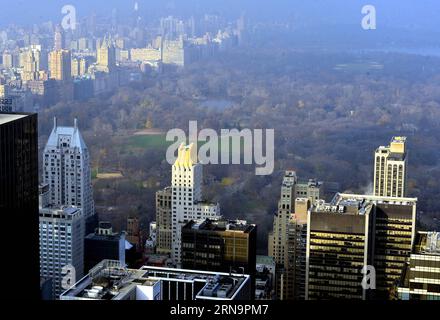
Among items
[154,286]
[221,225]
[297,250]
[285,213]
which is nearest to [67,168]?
[221,225]

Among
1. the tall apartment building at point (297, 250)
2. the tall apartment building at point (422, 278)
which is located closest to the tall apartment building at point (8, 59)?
the tall apartment building at point (297, 250)

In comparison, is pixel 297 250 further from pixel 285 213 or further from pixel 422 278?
pixel 422 278

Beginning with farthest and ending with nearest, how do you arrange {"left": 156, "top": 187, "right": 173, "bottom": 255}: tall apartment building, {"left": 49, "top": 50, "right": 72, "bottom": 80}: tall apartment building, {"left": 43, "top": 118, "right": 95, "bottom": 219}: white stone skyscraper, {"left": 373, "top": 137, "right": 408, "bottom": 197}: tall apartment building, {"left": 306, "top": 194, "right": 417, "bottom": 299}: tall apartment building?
{"left": 49, "top": 50, "right": 72, "bottom": 80}: tall apartment building < {"left": 43, "top": 118, "right": 95, "bottom": 219}: white stone skyscraper < {"left": 373, "top": 137, "right": 408, "bottom": 197}: tall apartment building < {"left": 156, "top": 187, "right": 173, "bottom": 255}: tall apartment building < {"left": 306, "top": 194, "right": 417, "bottom": 299}: tall apartment building

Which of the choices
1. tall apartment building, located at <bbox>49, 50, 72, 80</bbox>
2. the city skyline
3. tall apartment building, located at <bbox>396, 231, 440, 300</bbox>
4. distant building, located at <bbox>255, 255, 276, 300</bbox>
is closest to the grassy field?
the city skyline

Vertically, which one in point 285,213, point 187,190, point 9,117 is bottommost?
point 285,213

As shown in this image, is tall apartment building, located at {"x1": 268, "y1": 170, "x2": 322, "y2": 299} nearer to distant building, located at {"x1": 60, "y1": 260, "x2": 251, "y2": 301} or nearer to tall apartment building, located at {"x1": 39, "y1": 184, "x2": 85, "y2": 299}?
tall apartment building, located at {"x1": 39, "y1": 184, "x2": 85, "y2": 299}

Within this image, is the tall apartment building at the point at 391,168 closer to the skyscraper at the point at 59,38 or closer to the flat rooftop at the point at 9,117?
the skyscraper at the point at 59,38

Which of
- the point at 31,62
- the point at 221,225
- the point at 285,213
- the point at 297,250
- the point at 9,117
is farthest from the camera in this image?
the point at 31,62
